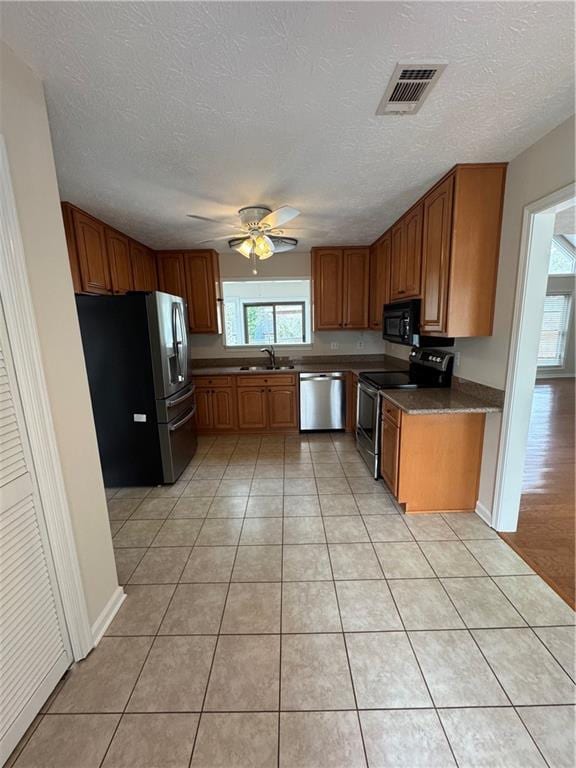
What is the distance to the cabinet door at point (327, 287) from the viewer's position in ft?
13.5

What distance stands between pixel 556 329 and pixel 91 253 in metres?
8.80

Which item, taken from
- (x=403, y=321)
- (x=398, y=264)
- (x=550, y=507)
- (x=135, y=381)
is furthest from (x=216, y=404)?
(x=550, y=507)

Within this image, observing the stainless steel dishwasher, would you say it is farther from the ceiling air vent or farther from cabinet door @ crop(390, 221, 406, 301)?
the ceiling air vent

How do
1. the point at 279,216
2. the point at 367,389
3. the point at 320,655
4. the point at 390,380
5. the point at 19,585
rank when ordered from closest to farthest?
the point at 19,585 < the point at 320,655 < the point at 279,216 < the point at 390,380 < the point at 367,389

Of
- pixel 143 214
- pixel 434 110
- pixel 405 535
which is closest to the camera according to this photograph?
pixel 434 110

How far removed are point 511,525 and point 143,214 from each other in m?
3.76

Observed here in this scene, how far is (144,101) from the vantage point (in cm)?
135

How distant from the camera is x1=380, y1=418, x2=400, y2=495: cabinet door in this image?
2.43m

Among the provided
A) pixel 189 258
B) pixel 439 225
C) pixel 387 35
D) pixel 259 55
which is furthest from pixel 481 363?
pixel 189 258

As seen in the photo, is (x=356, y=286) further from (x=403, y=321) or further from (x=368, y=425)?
(x=368, y=425)

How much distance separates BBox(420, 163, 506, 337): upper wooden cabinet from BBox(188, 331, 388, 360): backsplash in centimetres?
228

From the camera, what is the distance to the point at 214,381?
4102 mm

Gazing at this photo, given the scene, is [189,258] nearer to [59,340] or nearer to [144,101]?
[144,101]

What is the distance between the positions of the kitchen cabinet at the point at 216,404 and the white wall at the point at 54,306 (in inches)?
101
